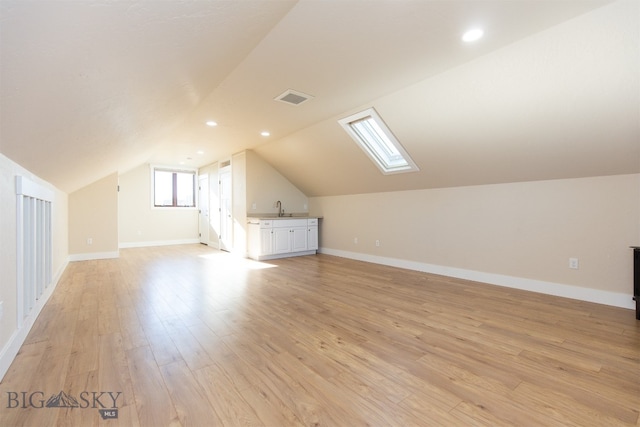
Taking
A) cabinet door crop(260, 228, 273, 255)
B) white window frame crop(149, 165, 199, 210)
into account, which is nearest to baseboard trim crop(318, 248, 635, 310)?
cabinet door crop(260, 228, 273, 255)

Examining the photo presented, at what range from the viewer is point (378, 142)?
449 centimetres

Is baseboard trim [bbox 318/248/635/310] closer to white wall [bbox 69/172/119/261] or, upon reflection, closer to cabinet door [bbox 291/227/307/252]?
cabinet door [bbox 291/227/307/252]

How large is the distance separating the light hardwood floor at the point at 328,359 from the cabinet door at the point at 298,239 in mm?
2637

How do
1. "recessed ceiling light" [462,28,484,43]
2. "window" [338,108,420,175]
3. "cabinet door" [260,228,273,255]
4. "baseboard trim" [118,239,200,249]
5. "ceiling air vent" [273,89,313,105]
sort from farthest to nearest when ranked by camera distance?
1. "baseboard trim" [118,239,200,249]
2. "cabinet door" [260,228,273,255]
3. "window" [338,108,420,175]
4. "ceiling air vent" [273,89,313,105]
5. "recessed ceiling light" [462,28,484,43]

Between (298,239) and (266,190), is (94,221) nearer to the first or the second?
(266,190)

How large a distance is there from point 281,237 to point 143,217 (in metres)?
4.26

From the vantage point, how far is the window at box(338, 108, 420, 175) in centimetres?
388

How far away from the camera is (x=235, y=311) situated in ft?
9.29

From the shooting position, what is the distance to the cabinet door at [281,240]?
5909 mm

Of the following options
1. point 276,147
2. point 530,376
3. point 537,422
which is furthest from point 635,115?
point 276,147

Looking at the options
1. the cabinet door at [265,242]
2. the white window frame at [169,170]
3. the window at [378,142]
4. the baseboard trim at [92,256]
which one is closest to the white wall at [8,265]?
the window at [378,142]

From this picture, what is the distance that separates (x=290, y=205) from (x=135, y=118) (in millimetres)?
4524

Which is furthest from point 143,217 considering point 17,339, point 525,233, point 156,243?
point 525,233

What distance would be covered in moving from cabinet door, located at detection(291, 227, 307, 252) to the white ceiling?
2.79 meters
